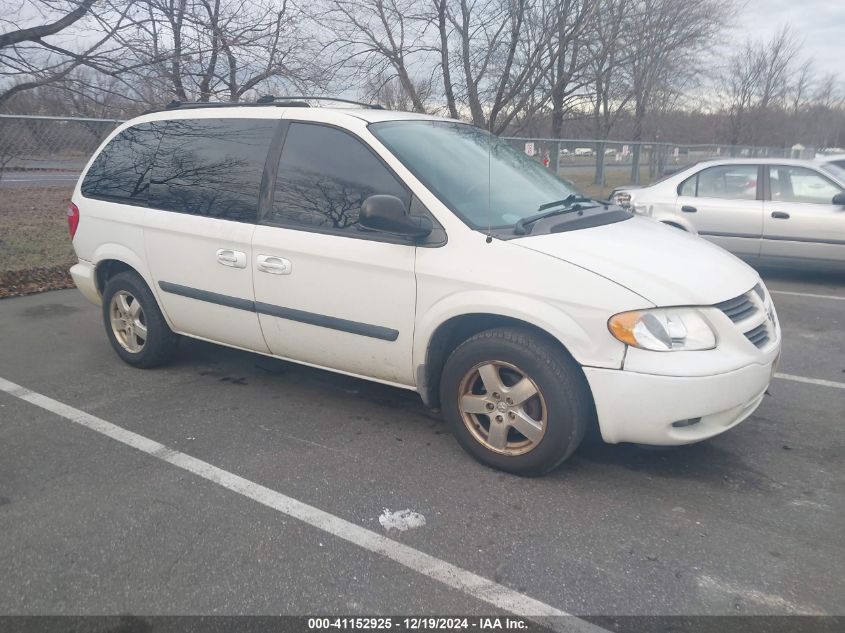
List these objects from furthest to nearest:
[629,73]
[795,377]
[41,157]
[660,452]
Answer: [629,73] → [41,157] → [795,377] → [660,452]

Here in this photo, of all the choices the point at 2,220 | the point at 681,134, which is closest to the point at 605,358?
the point at 2,220

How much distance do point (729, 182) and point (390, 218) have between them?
6.64 m

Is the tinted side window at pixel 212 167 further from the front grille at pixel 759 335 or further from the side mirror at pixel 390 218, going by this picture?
the front grille at pixel 759 335

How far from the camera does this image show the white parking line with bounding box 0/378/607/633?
2.52m

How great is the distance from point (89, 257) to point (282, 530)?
10.4ft

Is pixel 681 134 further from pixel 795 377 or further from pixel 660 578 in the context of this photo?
pixel 660 578

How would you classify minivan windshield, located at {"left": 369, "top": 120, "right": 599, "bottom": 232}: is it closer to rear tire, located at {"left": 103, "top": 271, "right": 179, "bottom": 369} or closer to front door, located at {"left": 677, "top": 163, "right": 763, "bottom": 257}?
rear tire, located at {"left": 103, "top": 271, "right": 179, "bottom": 369}

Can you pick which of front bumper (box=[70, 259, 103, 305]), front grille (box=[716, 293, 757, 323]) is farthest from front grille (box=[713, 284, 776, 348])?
front bumper (box=[70, 259, 103, 305])

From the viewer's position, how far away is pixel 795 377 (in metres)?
4.97

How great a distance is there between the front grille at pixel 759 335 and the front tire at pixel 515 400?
850mm

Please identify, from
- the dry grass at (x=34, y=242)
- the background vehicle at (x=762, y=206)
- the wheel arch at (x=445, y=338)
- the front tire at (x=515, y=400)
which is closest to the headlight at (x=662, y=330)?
the front tire at (x=515, y=400)

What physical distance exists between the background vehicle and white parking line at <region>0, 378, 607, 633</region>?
6228 mm

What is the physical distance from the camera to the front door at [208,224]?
425 centimetres

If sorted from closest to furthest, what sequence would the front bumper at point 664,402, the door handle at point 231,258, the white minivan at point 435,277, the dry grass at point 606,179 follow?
the front bumper at point 664,402 < the white minivan at point 435,277 < the door handle at point 231,258 < the dry grass at point 606,179
